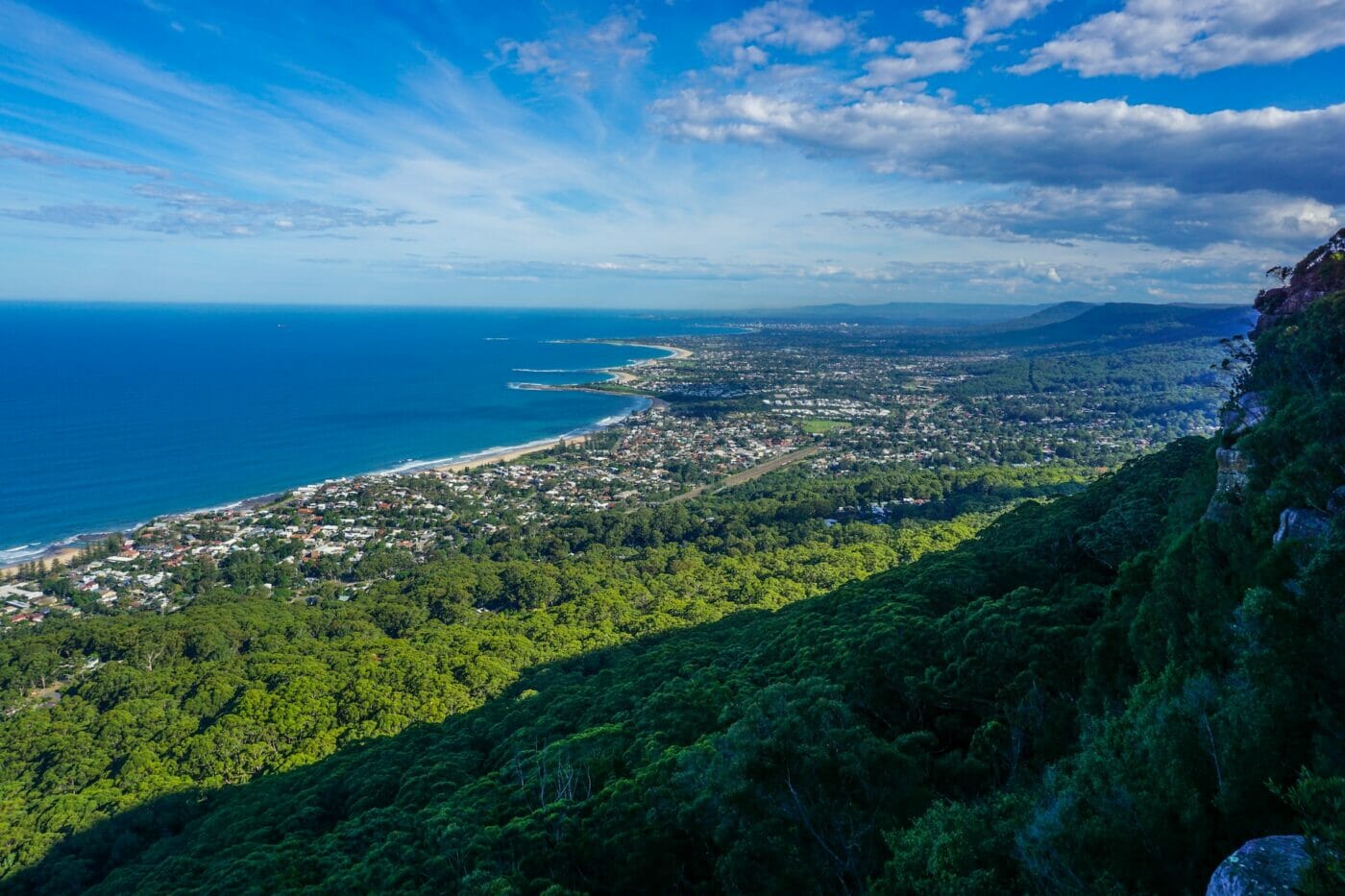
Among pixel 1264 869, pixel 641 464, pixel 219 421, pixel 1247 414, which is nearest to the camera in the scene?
pixel 1264 869

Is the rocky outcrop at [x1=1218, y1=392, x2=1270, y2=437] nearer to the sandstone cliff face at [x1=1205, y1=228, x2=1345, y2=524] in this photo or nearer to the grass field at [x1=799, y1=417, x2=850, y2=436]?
the sandstone cliff face at [x1=1205, y1=228, x2=1345, y2=524]

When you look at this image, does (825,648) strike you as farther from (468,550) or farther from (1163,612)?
(468,550)

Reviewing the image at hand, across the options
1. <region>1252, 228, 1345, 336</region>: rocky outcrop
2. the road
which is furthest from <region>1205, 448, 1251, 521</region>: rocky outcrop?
the road

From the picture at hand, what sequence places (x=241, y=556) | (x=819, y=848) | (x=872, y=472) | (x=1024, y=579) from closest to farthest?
(x=819, y=848) < (x=1024, y=579) < (x=241, y=556) < (x=872, y=472)

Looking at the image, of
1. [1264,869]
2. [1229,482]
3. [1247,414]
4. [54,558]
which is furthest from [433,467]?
[1264,869]

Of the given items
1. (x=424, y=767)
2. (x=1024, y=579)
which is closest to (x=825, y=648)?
(x=1024, y=579)

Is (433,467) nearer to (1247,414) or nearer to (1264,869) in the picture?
(1247,414)

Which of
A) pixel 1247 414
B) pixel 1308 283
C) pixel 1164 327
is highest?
pixel 1164 327
